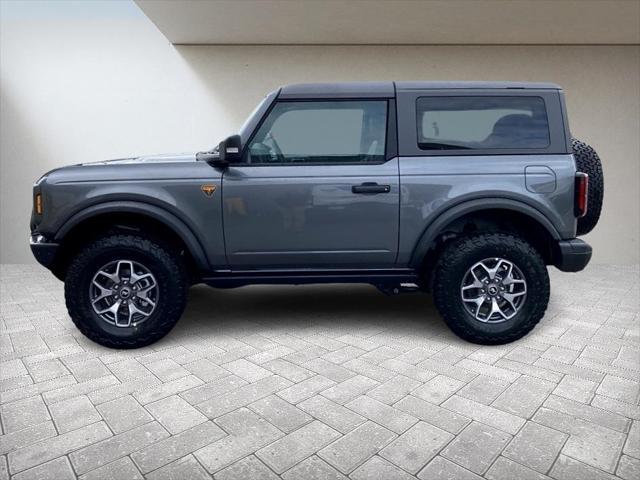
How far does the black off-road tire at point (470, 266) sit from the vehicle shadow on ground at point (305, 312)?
1.13ft

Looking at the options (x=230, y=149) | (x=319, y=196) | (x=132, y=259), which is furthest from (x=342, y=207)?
(x=132, y=259)

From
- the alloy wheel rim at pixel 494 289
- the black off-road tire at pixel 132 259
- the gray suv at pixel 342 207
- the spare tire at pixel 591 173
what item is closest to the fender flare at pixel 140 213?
the gray suv at pixel 342 207

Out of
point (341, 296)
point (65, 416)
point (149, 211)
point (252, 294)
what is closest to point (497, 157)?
point (341, 296)

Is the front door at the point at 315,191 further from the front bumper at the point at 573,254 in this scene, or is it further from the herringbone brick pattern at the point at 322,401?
the front bumper at the point at 573,254

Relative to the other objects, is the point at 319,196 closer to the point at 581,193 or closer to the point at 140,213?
the point at 140,213

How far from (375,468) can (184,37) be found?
6.13 meters

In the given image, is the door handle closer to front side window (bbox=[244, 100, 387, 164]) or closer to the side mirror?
front side window (bbox=[244, 100, 387, 164])

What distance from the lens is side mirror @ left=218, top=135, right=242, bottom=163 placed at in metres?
2.97

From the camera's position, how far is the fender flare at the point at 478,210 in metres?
3.04

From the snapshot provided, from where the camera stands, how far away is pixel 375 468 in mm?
1752

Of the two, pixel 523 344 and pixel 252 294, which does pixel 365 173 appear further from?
pixel 252 294

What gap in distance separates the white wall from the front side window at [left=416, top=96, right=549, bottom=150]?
134 inches

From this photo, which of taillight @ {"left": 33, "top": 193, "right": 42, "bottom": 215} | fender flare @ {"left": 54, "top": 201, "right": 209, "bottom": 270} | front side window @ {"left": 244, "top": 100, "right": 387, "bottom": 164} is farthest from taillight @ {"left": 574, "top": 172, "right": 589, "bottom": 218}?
taillight @ {"left": 33, "top": 193, "right": 42, "bottom": 215}

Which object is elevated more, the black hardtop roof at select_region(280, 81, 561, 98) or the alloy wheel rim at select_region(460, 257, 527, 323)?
the black hardtop roof at select_region(280, 81, 561, 98)
